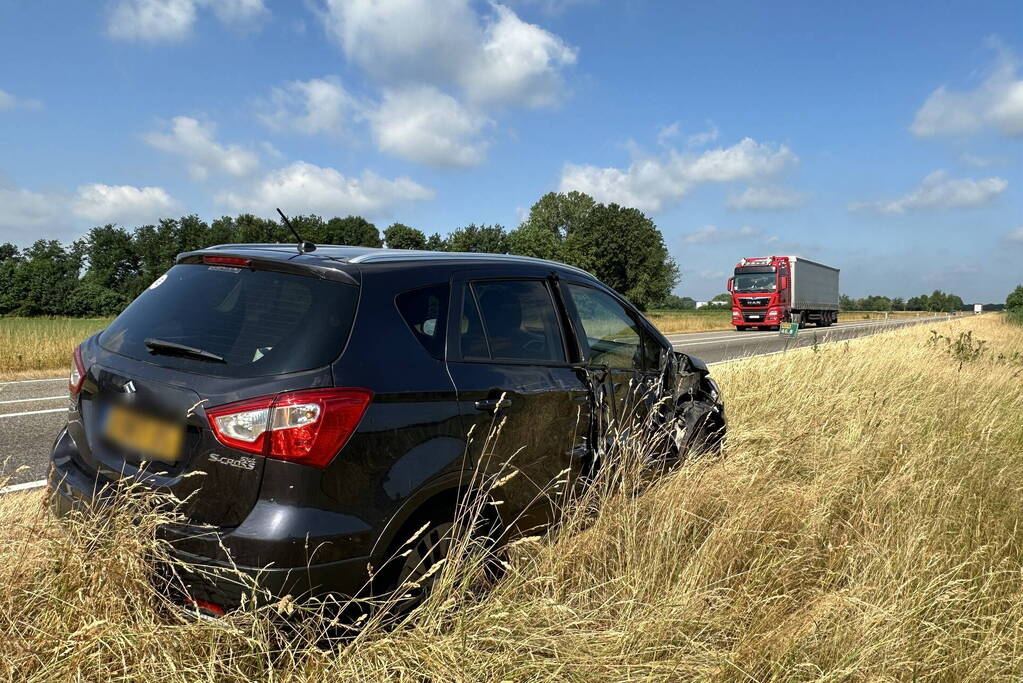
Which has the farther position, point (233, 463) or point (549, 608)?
point (549, 608)

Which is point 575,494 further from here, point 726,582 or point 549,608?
point 549,608

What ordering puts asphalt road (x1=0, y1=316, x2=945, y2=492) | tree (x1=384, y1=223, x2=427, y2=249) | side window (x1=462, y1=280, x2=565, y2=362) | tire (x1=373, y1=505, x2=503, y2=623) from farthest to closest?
tree (x1=384, y1=223, x2=427, y2=249) → asphalt road (x1=0, y1=316, x2=945, y2=492) → side window (x1=462, y1=280, x2=565, y2=362) → tire (x1=373, y1=505, x2=503, y2=623)

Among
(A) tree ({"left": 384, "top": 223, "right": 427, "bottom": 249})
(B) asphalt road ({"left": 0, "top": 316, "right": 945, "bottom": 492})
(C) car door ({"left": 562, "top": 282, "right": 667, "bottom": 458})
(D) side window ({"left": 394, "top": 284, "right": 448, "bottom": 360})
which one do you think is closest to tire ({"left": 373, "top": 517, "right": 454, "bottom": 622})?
(D) side window ({"left": 394, "top": 284, "right": 448, "bottom": 360})

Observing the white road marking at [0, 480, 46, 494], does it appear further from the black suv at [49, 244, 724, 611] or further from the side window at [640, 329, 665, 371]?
the side window at [640, 329, 665, 371]

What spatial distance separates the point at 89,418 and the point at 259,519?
1.10 m

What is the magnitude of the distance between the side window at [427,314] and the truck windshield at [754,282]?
3715 cm

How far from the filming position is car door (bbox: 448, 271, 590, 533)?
295 cm

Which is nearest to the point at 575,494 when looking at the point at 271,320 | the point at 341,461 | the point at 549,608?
the point at 549,608

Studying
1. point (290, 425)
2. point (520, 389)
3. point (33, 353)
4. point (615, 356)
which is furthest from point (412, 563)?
point (33, 353)

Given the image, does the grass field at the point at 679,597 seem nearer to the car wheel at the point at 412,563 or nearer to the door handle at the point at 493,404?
the car wheel at the point at 412,563

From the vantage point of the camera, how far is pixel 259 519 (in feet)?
7.61

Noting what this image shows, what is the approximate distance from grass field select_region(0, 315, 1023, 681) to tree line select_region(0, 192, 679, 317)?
6366 centimetres

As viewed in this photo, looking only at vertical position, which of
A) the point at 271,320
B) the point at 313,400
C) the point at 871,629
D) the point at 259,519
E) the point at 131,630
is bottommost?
the point at 871,629

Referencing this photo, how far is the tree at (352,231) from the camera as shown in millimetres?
84000
